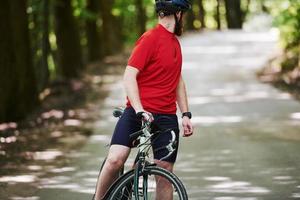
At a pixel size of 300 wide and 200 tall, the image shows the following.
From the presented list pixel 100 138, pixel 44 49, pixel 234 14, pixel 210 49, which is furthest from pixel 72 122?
pixel 234 14

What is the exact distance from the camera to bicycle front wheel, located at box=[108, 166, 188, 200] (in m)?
5.48

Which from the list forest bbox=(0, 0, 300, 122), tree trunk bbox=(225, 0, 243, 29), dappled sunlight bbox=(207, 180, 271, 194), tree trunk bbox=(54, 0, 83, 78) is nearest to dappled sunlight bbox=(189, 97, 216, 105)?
forest bbox=(0, 0, 300, 122)

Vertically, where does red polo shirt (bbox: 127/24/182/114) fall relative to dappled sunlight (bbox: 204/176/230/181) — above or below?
above

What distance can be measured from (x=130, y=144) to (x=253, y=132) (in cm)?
766

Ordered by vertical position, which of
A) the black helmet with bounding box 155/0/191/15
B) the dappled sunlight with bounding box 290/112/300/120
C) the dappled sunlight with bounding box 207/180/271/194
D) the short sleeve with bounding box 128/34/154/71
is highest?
the black helmet with bounding box 155/0/191/15

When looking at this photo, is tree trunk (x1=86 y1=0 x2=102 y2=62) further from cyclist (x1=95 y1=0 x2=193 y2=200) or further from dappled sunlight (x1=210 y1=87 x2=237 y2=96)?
cyclist (x1=95 y1=0 x2=193 y2=200)

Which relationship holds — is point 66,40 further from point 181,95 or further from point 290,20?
point 181,95

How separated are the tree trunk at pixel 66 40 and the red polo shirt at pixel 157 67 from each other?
17.9 metres

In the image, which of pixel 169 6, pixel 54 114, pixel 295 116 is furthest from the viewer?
pixel 54 114

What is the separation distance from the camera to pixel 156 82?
5652mm

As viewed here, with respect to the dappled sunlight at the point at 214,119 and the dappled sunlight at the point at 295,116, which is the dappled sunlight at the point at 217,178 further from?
the dappled sunlight at the point at 295,116

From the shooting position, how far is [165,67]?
5617 mm

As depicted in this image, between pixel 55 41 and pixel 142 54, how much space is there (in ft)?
76.3

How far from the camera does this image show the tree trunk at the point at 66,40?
77.4 feet
